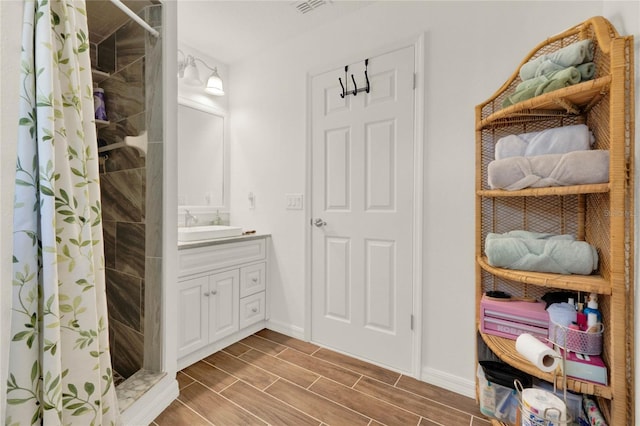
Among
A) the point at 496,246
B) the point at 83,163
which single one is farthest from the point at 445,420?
the point at 83,163

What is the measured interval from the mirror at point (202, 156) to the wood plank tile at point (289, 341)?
3.91 feet

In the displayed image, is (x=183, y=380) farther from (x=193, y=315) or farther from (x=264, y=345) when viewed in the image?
(x=264, y=345)

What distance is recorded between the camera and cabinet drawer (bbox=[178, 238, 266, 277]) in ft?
6.06

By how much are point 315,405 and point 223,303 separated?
3.11ft

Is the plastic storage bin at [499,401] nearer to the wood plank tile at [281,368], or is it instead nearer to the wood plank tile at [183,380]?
the wood plank tile at [281,368]

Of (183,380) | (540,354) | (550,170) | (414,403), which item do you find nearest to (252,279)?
(183,380)

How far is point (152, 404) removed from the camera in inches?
56.6

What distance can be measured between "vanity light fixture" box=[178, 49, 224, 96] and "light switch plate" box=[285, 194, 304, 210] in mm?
1101

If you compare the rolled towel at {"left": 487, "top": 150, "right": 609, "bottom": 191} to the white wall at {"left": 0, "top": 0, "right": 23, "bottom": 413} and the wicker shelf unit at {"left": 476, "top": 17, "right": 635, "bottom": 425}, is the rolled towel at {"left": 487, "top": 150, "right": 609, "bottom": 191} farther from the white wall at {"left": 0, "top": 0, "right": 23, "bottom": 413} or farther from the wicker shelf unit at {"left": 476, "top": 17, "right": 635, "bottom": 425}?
the white wall at {"left": 0, "top": 0, "right": 23, "bottom": 413}

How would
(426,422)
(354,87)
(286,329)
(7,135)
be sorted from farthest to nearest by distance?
(286,329)
(354,87)
(426,422)
(7,135)

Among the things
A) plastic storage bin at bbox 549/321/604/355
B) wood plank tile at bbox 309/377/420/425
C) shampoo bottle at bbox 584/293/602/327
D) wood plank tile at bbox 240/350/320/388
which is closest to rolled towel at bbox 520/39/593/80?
shampoo bottle at bbox 584/293/602/327

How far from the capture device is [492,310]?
130 cm

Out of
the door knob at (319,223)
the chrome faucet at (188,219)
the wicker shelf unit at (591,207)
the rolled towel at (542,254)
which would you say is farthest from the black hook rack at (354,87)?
the chrome faucet at (188,219)

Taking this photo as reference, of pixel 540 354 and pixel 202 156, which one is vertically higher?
pixel 202 156
